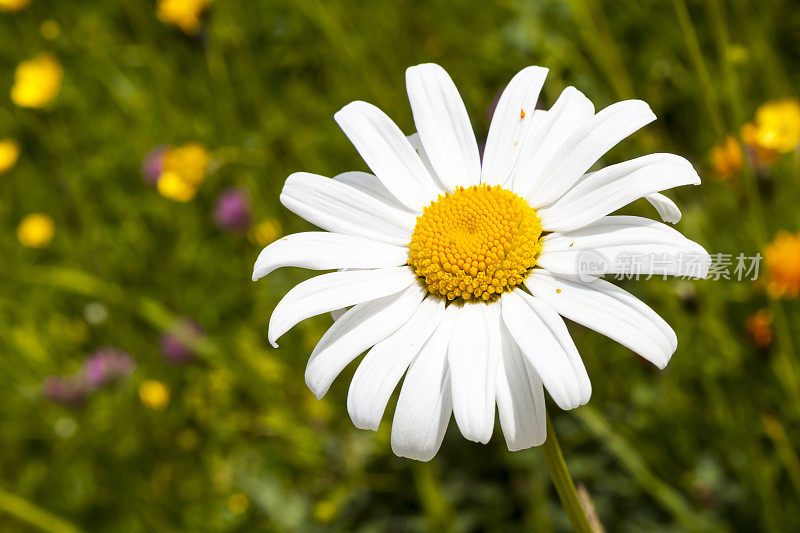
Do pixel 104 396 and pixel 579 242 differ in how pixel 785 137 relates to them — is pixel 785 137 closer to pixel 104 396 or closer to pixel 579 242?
pixel 579 242

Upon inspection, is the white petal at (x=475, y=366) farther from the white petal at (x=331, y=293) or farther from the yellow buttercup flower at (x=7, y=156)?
the yellow buttercup flower at (x=7, y=156)

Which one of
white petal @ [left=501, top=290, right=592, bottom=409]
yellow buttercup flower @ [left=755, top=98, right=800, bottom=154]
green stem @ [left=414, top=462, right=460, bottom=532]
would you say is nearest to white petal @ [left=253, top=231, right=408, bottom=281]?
white petal @ [left=501, top=290, right=592, bottom=409]

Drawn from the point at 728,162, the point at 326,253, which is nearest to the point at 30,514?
the point at 326,253

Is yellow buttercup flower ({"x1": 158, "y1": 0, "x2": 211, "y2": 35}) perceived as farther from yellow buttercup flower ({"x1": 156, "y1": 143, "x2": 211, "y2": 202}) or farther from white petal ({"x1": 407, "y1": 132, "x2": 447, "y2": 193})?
white petal ({"x1": 407, "y1": 132, "x2": 447, "y2": 193})

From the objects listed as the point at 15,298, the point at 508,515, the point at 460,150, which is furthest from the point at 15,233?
the point at 460,150

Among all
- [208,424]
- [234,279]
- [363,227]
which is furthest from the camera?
[234,279]
